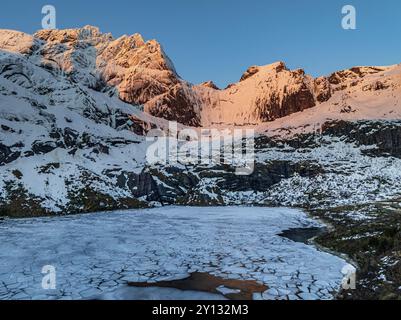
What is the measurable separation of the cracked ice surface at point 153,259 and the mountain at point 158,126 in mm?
26540

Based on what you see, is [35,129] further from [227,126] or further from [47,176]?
[227,126]

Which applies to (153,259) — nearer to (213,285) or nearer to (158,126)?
(213,285)

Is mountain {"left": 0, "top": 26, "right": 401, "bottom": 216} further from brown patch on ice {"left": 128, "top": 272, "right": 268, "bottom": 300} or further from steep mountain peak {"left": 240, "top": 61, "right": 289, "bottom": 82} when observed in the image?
brown patch on ice {"left": 128, "top": 272, "right": 268, "bottom": 300}

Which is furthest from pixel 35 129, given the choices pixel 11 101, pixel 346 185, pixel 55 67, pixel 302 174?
pixel 346 185

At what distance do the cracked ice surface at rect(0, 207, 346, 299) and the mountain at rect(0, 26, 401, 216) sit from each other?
87.1 feet

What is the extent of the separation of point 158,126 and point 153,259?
103294mm

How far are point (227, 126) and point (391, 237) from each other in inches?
4583

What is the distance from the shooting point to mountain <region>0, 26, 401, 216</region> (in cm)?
7050

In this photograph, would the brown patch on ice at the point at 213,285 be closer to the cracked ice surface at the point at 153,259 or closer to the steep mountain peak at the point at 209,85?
the cracked ice surface at the point at 153,259

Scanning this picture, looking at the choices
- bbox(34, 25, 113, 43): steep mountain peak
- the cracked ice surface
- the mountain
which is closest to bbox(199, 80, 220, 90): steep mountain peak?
the mountain

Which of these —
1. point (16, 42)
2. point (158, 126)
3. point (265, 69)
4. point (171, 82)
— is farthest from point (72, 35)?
point (265, 69)

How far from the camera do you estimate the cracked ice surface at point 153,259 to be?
1800 centimetres

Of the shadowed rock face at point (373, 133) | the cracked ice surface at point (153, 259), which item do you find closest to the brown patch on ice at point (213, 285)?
the cracked ice surface at point (153, 259)
